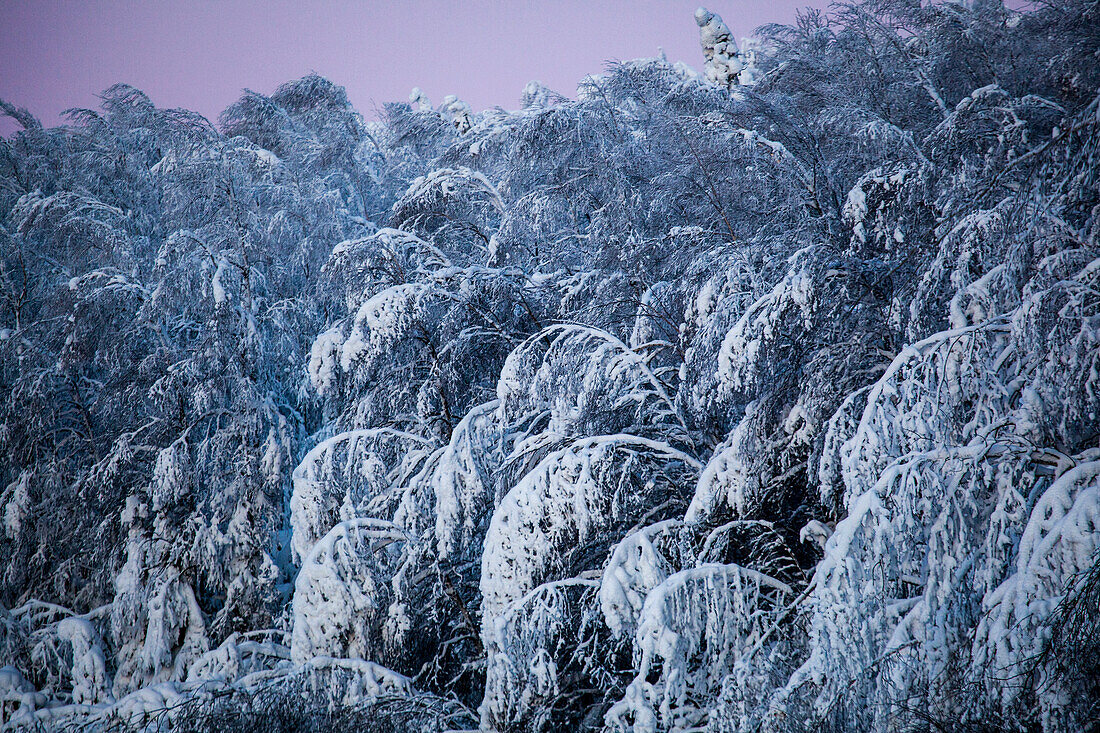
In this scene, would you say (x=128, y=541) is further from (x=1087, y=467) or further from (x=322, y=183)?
(x=1087, y=467)

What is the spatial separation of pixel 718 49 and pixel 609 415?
14.1 meters

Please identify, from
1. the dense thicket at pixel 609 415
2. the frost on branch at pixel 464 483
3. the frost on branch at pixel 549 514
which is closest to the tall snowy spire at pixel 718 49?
the dense thicket at pixel 609 415

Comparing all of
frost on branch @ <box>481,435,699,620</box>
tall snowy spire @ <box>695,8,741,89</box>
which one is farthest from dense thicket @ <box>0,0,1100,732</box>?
tall snowy spire @ <box>695,8,741,89</box>

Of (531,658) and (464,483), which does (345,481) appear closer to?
(464,483)

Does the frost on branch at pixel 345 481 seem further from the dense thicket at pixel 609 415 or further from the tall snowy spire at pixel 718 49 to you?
the tall snowy spire at pixel 718 49

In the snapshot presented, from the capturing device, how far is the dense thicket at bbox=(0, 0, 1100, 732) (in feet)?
11.4

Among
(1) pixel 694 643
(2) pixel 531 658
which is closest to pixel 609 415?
Result: (2) pixel 531 658

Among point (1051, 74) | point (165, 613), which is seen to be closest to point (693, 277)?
point (1051, 74)

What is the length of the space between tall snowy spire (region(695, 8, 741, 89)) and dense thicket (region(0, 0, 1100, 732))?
7.20 m

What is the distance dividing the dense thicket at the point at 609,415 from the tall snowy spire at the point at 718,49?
7.20 m

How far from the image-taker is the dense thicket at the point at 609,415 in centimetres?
346

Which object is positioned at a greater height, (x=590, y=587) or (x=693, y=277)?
(x=693, y=277)

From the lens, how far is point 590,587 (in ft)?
17.8

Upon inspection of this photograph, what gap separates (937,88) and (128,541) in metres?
11.8
